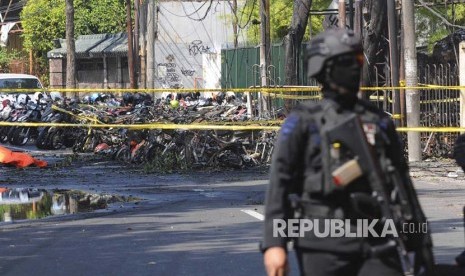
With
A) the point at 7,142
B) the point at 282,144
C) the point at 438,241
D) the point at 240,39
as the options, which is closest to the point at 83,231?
the point at 438,241

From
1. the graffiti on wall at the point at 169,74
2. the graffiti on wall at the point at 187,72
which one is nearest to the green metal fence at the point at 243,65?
the graffiti on wall at the point at 169,74

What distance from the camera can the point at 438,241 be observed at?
35.0ft

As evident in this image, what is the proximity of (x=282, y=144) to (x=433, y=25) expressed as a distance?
2904 centimetres

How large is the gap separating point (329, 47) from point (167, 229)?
7347 millimetres

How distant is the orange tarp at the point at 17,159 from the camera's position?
70.5ft

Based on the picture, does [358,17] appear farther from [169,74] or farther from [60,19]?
[60,19]

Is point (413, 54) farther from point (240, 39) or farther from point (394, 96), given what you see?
point (240, 39)

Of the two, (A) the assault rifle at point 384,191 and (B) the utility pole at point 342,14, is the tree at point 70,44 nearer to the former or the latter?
(B) the utility pole at point 342,14

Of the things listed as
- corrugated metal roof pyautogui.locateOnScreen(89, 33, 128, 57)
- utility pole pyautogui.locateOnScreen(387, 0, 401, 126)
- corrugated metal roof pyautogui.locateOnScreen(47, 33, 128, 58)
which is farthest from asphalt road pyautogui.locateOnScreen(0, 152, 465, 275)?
corrugated metal roof pyautogui.locateOnScreen(47, 33, 128, 58)

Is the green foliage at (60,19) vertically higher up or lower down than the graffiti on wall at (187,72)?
higher up

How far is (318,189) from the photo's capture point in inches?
192

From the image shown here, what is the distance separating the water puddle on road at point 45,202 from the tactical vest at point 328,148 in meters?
8.93

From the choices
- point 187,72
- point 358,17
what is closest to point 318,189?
point 358,17

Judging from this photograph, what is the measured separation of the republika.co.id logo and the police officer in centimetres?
2
